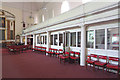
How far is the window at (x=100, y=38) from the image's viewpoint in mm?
5090

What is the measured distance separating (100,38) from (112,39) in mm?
730

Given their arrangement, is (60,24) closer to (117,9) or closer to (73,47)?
(73,47)

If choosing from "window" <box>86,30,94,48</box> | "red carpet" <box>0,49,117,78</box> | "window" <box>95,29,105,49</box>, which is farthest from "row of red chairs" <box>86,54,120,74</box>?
"window" <box>86,30,94,48</box>

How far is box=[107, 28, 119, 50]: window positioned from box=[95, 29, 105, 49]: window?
1.04 ft

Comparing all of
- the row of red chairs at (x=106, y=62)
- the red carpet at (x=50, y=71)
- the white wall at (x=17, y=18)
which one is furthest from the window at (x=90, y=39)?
the white wall at (x=17, y=18)

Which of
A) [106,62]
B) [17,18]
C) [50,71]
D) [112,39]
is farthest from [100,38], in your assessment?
[17,18]

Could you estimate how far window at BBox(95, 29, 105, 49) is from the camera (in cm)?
509

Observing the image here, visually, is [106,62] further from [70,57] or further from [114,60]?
[70,57]

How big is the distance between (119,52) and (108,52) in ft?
2.01

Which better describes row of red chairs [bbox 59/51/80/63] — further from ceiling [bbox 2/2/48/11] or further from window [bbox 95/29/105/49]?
ceiling [bbox 2/2/48/11]

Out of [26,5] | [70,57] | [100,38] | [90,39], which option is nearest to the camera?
[100,38]

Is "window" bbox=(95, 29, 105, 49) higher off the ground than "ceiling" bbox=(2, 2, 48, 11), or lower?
lower

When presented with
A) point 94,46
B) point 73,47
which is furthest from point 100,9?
point 73,47

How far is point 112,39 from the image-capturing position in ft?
15.4
